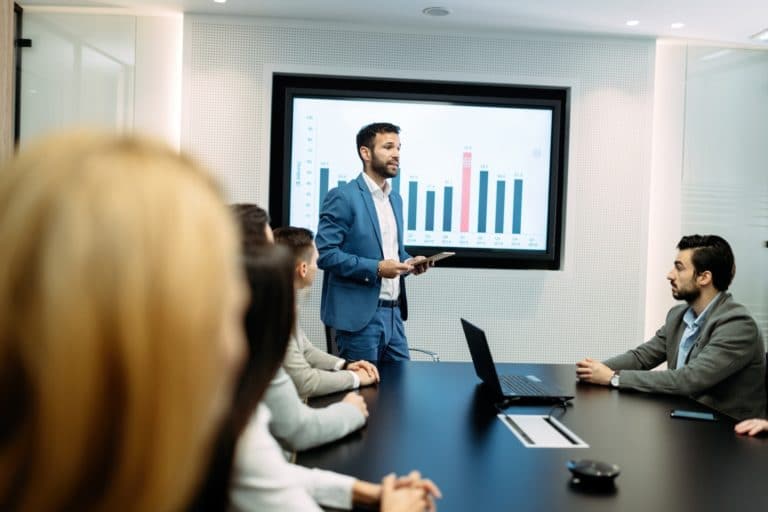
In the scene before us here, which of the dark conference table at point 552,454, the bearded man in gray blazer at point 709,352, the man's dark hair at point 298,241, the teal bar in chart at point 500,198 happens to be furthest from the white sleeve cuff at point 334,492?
the teal bar in chart at point 500,198

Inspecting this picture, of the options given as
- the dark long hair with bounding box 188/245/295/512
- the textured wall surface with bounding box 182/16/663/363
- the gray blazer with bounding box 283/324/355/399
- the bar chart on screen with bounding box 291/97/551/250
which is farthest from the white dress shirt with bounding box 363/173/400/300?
the dark long hair with bounding box 188/245/295/512

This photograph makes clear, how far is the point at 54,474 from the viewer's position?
17.5 inches

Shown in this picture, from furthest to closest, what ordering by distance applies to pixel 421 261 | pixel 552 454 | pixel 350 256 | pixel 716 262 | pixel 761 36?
pixel 761 36 < pixel 350 256 < pixel 421 261 < pixel 716 262 < pixel 552 454

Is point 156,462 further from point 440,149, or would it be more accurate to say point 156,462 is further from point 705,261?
point 440,149

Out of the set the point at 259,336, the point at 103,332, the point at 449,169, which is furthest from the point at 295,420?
the point at 449,169

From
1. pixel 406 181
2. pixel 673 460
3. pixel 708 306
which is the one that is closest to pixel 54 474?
pixel 673 460

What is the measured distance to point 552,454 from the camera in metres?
1.80

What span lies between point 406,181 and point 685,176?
6.71ft

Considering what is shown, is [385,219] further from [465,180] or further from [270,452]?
[270,452]

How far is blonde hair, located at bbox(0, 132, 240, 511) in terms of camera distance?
0.43 metres

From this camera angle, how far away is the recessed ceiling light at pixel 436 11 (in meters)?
4.54

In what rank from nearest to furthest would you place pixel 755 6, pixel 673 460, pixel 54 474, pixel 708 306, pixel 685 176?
pixel 54 474 → pixel 673 460 → pixel 708 306 → pixel 755 6 → pixel 685 176

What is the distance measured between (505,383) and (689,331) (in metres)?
0.88

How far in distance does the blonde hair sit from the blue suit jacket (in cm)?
A: 303
